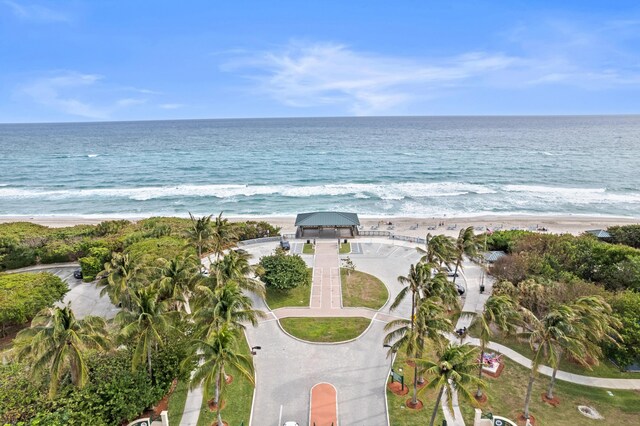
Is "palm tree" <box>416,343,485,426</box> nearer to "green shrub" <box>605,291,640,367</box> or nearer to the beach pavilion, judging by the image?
"green shrub" <box>605,291,640,367</box>

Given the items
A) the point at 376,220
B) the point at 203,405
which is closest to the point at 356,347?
the point at 203,405

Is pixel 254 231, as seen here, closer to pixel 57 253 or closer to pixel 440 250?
pixel 57 253

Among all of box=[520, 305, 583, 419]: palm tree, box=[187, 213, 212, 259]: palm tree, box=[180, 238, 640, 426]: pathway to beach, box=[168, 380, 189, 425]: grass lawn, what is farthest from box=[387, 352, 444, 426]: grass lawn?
box=[187, 213, 212, 259]: palm tree

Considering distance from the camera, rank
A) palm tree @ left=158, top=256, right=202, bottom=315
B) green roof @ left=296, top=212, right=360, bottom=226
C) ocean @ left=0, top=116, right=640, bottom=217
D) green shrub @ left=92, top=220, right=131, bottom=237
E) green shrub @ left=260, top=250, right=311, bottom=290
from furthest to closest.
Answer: ocean @ left=0, top=116, right=640, bottom=217
green roof @ left=296, top=212, right=360, bottom=226
green shrub @ left=92, top=220, right=131, bottom=237
green shrub @ left=260, top=250, right=311, bottom=290
palm tree @ left=158, top=256, right=202, bottom=315

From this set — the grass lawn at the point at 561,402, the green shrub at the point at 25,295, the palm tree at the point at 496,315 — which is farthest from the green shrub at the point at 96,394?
the grass lawn at the point at 561,402

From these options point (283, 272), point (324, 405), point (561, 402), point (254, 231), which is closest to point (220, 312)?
point (324, 405)

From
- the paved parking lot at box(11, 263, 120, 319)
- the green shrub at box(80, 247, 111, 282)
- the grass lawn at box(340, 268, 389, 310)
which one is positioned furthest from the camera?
the green shrub at box(80, 247, 111, 282)

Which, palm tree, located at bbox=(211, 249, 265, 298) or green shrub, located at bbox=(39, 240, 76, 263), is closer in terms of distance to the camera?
palm tree, located at bbox=(211, 249, 265, 298)
